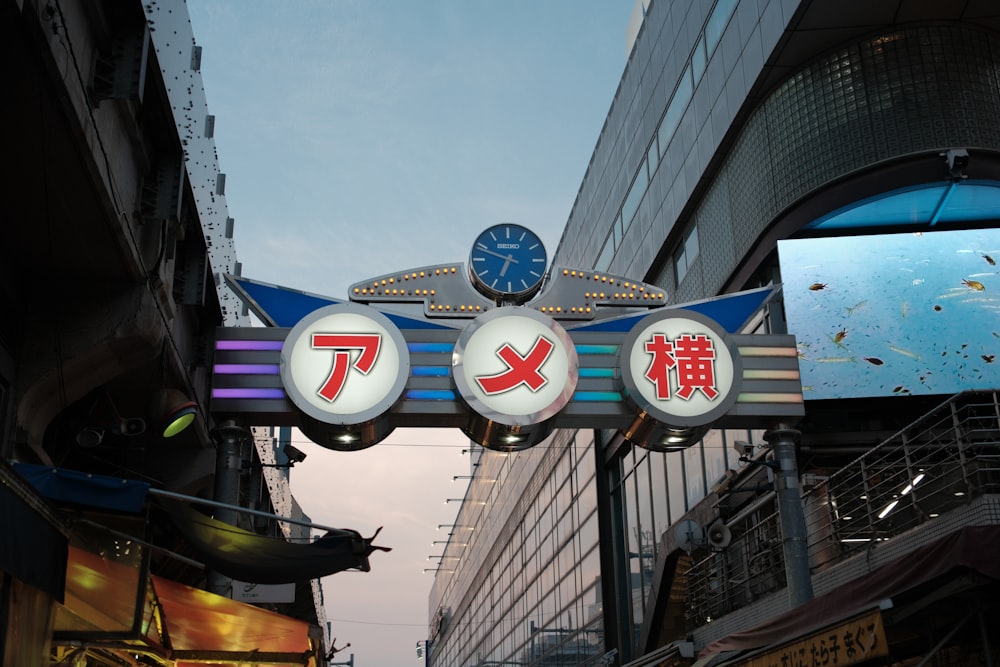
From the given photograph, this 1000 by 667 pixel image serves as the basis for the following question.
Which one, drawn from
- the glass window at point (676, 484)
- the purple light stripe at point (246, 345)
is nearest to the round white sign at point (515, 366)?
the purple light stripe at point (246, 345)

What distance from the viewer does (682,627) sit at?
66.6 ft

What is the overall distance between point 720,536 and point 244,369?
325 inches

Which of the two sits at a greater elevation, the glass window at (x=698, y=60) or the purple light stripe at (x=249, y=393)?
the glass window at (x=698, y=60)

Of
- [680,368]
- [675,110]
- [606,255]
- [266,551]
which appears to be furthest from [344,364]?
[606,255]

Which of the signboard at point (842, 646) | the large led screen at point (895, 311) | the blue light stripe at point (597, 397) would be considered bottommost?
the signboard at point (842, 646)

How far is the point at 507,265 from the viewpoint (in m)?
15.2

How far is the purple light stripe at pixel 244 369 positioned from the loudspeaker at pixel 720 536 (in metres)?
7.79

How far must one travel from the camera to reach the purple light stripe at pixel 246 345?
13.8 m

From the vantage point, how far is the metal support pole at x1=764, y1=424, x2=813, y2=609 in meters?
12.9

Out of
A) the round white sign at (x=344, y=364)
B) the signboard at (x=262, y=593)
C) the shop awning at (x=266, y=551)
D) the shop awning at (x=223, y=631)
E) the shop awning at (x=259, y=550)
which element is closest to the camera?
the shop awning at (x=259, y=550)

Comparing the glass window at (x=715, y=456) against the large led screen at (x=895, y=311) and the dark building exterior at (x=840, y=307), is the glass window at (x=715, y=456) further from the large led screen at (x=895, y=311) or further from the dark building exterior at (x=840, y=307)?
the large led screen at (x=895, y=311)

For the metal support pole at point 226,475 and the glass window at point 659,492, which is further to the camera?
the glass window at point 659,492

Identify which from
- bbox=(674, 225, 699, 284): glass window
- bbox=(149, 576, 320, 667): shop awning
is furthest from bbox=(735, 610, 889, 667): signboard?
bbox=(674, 225, 699, 284): glass window

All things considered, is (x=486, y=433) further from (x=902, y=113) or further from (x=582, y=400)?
(x=902, y=113)
